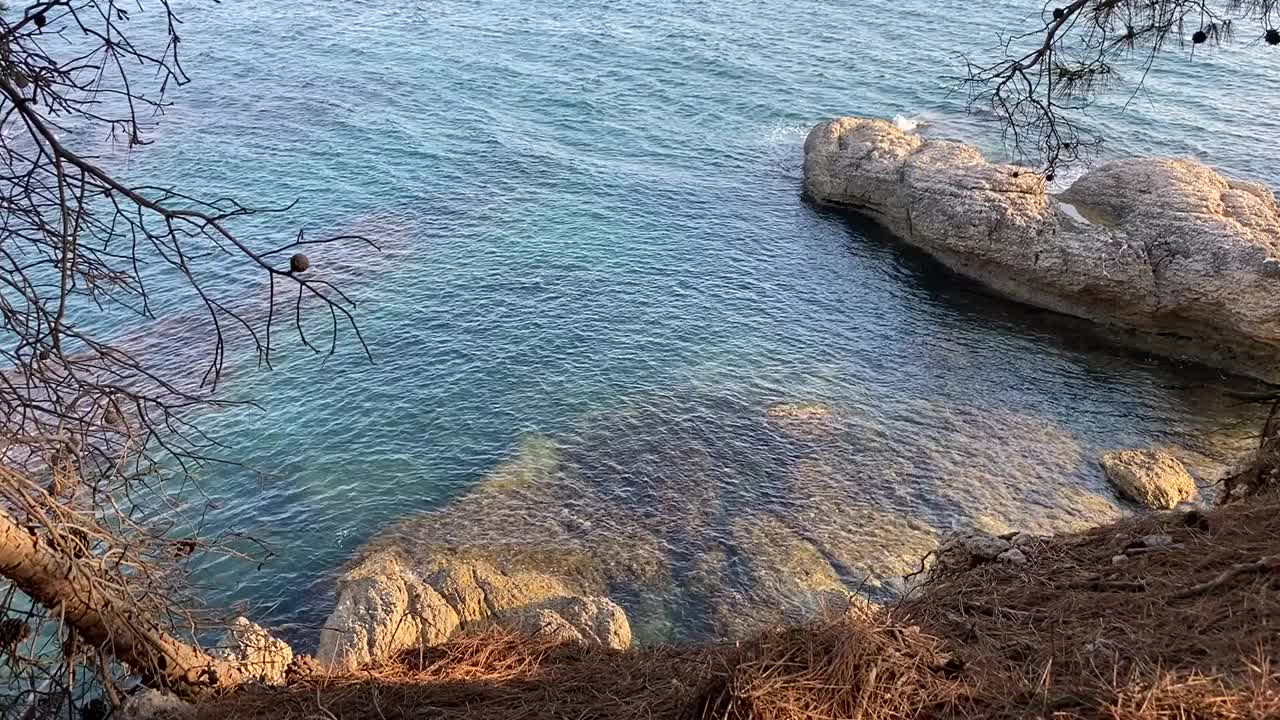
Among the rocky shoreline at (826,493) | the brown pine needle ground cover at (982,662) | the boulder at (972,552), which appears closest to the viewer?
the brown pine needle ground cover at (982,662)

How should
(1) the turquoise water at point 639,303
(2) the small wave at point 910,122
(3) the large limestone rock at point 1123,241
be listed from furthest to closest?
(2) the small wave at point 910,122 < (3) the large limestone rock at point 1123,241 < (1) the turquoise water at point 639,303

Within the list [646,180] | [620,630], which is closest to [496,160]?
[646,180]

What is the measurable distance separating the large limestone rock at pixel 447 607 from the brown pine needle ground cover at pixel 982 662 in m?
3.79

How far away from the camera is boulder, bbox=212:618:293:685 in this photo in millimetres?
9417

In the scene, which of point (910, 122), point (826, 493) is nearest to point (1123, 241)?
point (910, 122)

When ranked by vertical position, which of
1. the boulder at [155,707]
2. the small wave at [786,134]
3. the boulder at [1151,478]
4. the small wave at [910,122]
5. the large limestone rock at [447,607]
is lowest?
the large limestone rock at [447,607]

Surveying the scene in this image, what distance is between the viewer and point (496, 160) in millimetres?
33281

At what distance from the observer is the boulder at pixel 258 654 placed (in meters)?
9.42

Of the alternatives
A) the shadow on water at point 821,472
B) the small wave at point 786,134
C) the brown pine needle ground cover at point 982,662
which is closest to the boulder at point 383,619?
the shadow on water at point 821,472

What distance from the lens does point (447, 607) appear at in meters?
14.8

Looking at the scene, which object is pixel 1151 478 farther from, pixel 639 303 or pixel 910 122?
pixel 910 122

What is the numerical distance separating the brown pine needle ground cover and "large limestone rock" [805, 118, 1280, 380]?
1620 centimetres

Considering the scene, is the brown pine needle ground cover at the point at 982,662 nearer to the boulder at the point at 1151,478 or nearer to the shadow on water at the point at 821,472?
the shadow on water at the point at 821,472

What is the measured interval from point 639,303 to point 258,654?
1547 cm
